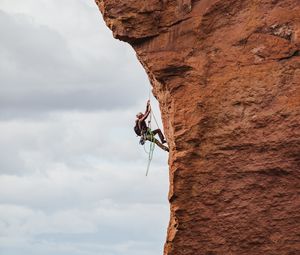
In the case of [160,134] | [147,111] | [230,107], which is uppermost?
[147,111]

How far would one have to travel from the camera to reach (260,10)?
14672 millimetres

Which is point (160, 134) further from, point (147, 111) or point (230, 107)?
point (230, 107)

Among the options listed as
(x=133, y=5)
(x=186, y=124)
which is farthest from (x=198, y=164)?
(x=133, y=5)

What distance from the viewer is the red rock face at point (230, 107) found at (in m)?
14.6

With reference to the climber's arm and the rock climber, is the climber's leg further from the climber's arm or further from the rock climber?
the climber's arm

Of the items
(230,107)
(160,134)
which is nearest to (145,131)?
(160,134)

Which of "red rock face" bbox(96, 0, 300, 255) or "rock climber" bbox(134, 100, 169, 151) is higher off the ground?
"rock climber" bbox(134, 100, 169, 151)

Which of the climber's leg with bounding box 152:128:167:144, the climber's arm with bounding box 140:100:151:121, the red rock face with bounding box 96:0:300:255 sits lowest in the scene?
the red rock face with bounding box 96:0:300:255

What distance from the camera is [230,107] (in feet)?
48.2

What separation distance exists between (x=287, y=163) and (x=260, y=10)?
2.51 meters

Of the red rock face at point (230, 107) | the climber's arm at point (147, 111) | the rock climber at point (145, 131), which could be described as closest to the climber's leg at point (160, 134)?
the rock climber at point (145, 131)

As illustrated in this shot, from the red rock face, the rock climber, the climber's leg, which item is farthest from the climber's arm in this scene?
the red rock face

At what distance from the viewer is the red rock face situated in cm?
1463

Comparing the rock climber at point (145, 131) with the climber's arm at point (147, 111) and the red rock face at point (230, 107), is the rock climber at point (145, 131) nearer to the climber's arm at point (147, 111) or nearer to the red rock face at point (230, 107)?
the climber's arm at point (147, 111)
